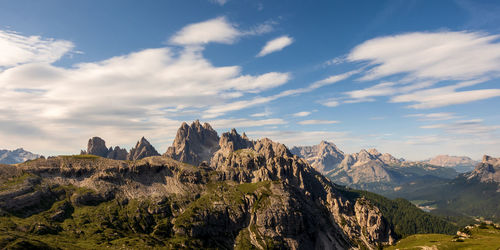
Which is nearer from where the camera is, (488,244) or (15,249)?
(15,249)

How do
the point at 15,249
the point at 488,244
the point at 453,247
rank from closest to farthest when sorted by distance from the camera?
the point at 15,249, the point at 488,244, the point at 453,247

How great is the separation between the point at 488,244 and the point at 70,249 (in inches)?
11943

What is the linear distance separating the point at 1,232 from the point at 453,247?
1120 ft

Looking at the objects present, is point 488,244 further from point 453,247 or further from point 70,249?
point 70,249

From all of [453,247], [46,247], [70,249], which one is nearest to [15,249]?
[46,247]

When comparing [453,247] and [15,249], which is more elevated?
[15,249]

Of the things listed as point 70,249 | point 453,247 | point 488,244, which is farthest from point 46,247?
point 488,244

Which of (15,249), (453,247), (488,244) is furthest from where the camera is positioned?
(453,247)

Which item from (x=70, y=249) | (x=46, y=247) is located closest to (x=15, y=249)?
(x=46, y=247)

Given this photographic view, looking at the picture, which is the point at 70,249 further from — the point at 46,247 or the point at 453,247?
the point at 453,247

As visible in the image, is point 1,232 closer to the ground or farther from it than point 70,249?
farther from it

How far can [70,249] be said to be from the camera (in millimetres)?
198500

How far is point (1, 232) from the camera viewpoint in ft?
646

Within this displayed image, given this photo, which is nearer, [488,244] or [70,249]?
[488,244]
